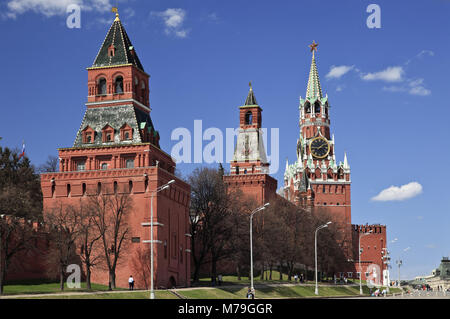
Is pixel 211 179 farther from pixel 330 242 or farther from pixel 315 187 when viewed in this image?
pixel 315 187

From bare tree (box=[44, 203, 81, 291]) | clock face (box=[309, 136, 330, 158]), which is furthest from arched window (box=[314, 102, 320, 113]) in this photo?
bare tree (box=[44, 203, 81, 291])

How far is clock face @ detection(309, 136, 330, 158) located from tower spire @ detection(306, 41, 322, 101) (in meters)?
10.7

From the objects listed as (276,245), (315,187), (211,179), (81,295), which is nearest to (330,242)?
(276,245)

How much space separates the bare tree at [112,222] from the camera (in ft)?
245

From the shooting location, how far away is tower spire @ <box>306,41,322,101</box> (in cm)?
19525

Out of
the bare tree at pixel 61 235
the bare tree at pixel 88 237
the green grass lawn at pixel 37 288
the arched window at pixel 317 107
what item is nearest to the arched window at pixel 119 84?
the bare tree at pixel 88 237

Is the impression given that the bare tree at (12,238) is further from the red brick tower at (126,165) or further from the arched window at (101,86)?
the arched window at (101,86)

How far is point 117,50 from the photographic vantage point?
87562 mm

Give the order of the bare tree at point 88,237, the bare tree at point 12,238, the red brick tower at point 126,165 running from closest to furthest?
the bare tree at point 12,238 < the bare tree at point 88,237 < the red brick tower at point 126,165

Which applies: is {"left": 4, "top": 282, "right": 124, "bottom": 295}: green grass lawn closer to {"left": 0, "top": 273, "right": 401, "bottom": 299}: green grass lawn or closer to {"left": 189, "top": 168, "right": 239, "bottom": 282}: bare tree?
{"left": 0, "top": 273, "right": 401, "bottom": 299}: green grass lawn

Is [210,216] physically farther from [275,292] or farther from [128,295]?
[128,295]

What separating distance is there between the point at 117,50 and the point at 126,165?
13.7m

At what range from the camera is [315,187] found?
18788 cm

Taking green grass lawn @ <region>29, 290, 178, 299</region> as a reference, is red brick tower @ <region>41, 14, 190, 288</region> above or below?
above
